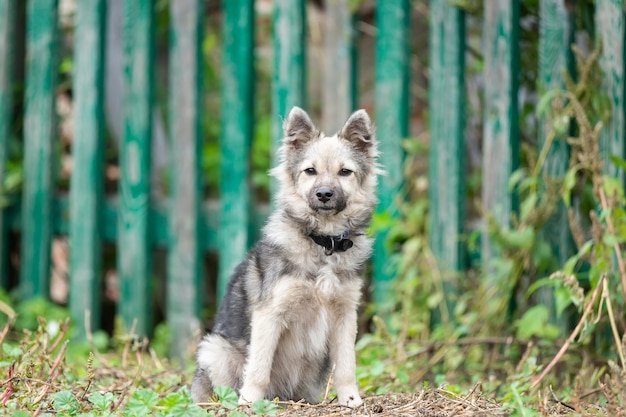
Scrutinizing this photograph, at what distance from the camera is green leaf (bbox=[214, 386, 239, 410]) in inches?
157

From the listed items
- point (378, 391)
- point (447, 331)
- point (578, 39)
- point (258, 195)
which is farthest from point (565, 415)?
point (258, 195)

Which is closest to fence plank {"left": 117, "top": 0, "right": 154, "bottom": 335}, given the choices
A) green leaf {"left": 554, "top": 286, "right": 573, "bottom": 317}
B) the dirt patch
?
the dirt patch

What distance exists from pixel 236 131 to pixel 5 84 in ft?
7.40

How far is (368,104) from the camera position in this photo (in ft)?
30.4

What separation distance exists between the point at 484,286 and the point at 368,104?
3.63 metres

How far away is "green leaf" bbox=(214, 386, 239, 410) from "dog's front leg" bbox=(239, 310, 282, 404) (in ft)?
0.95

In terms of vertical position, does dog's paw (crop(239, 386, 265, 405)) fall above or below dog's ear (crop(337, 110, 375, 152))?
below

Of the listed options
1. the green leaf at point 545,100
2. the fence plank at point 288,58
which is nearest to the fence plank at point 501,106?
the green leaf at point 545,100

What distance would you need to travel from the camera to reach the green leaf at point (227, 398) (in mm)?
3994

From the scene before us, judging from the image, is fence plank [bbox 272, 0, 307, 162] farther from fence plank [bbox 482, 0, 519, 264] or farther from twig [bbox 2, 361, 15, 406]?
→ twig [bbox 2, 361, 15, 406]

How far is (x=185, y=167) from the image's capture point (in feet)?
22.9

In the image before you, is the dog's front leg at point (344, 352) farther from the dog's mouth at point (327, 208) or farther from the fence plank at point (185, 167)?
the fence plank at point (185, 167)

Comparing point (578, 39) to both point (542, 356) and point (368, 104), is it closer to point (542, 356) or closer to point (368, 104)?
point (542, 356)

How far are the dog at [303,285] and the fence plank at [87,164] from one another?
111 inches
